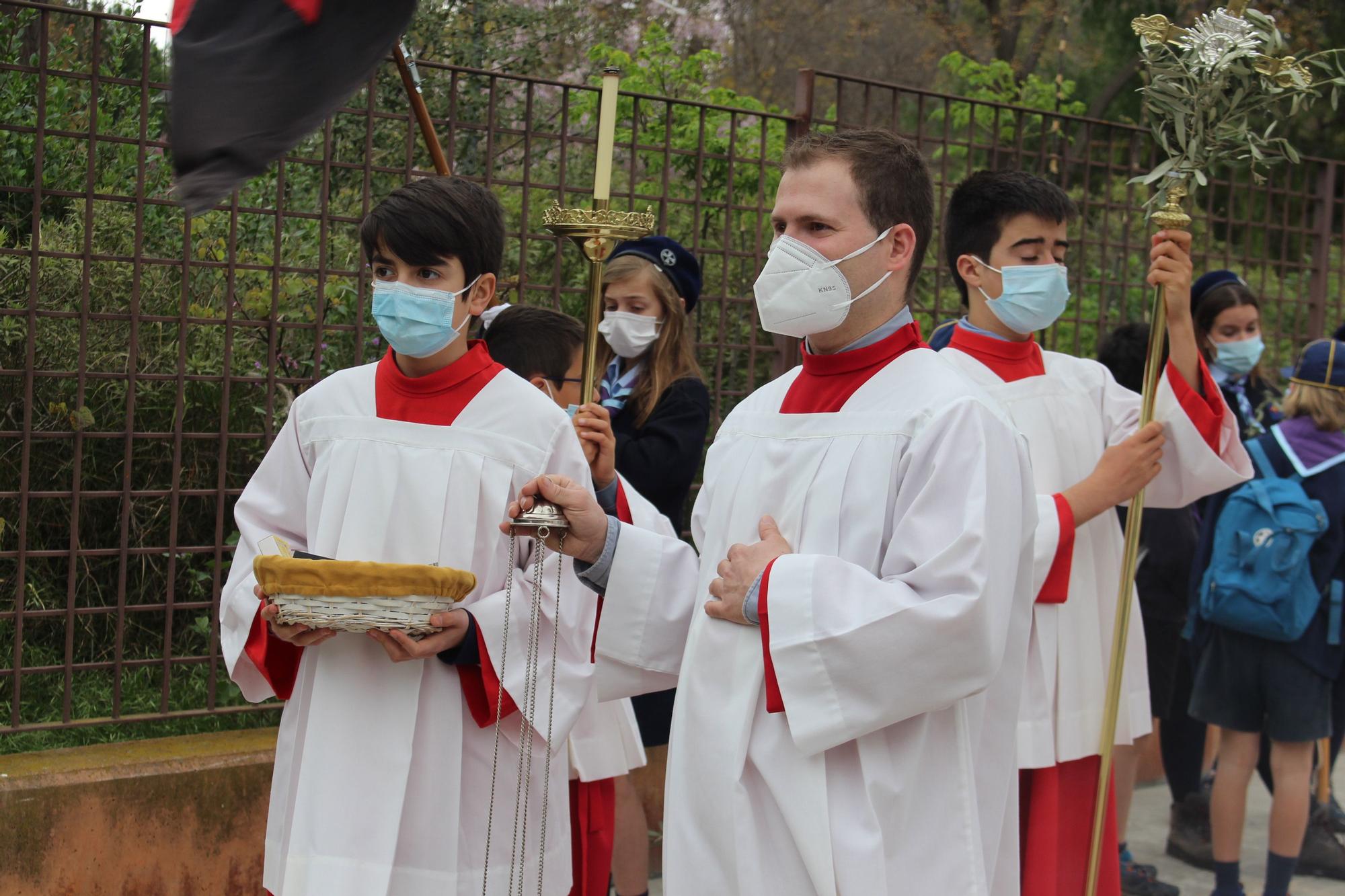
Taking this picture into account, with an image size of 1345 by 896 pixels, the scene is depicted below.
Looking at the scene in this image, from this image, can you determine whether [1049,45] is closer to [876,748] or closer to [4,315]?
[4,315]

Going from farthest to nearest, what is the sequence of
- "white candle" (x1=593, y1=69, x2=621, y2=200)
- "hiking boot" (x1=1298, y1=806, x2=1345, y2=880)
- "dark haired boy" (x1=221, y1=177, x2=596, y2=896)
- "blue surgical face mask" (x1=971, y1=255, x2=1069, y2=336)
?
1. "hiking boot" (x1=1298, y1=806, x2=1345, y2=880)
2. "blue surgical face mask" (x1=971, y1=255, x2=1069, y2=336)
3. "dark haired boy" (x1=221, y1=177, x2=596, y2=896)
4. "white candle" (x1=593, y1=69, x2=621, y2=200)

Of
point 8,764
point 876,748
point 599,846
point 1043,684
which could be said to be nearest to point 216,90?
point 876,748

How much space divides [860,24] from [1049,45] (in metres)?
2.10

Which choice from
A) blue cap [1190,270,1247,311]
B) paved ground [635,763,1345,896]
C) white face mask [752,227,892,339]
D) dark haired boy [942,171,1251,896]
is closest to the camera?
white face mask [752,227,892,339]

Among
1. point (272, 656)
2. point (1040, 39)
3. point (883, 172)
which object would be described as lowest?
point (272, 656)

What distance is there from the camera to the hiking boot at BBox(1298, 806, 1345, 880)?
19.2ft

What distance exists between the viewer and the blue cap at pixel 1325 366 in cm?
523

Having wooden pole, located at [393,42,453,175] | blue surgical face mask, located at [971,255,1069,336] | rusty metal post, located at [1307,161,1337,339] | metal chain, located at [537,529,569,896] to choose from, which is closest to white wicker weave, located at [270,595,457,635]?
metal chain, located at [537,529,569,896]

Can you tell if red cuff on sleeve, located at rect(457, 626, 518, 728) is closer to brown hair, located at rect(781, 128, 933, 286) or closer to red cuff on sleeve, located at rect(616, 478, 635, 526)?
red cuff on sleeve, located at rect(616, 478, 635, 526)

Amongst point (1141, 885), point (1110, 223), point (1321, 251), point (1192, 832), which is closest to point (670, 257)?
point (1141, 885)

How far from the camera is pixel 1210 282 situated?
20.1 ft

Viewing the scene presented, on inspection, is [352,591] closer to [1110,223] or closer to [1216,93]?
[1216,93]

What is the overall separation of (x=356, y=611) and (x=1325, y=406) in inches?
147

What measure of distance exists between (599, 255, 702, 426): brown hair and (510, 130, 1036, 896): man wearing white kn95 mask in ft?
5.04
